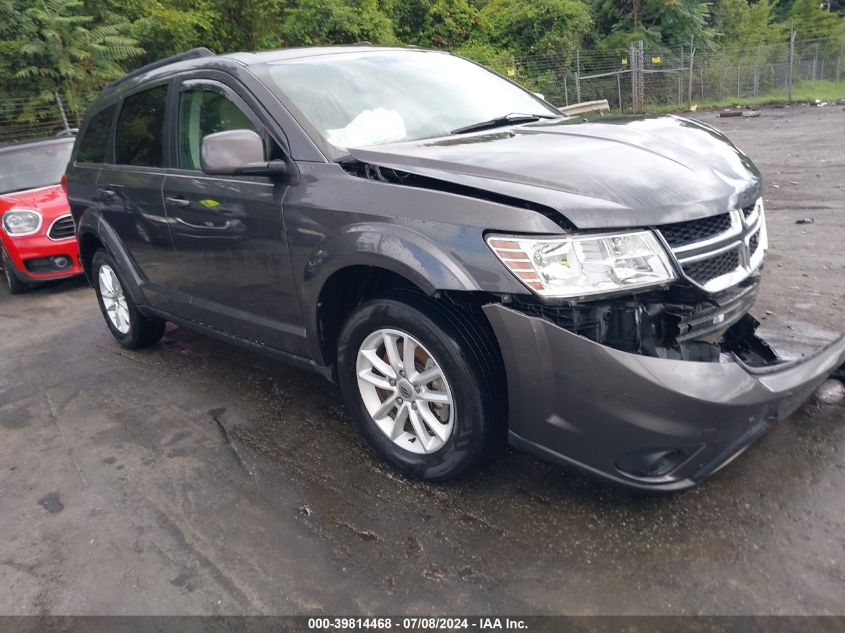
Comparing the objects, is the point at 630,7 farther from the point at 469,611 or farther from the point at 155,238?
the point at 469,611

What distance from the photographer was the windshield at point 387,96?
3.26m

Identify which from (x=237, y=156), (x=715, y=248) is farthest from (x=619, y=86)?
(x=715, y=248)

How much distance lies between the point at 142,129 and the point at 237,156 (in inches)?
62.4

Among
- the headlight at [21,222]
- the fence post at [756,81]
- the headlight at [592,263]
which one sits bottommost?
the fence post at [756,81]

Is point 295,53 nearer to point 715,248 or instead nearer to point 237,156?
point 237,156

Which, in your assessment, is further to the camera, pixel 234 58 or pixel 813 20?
pixel 813 20

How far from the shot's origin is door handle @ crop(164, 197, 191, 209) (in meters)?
3.75

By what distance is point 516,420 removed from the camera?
2527mm

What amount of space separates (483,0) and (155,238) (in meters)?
24.8

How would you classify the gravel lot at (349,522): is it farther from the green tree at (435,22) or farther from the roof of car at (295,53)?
the green tree at (435,22)

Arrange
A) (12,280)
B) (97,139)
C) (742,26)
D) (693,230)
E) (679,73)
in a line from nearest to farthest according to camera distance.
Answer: (693,230) → (97,139) → (12,280) → (679,73) → (742,26)

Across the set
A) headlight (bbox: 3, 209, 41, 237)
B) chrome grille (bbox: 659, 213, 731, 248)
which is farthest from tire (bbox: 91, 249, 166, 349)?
chrome grille (bbox: 659, 213, 731, 248)

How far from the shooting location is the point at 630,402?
7.32 ft

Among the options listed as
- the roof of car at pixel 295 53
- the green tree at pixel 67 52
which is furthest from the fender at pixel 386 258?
the green tree at pixel 67 52
